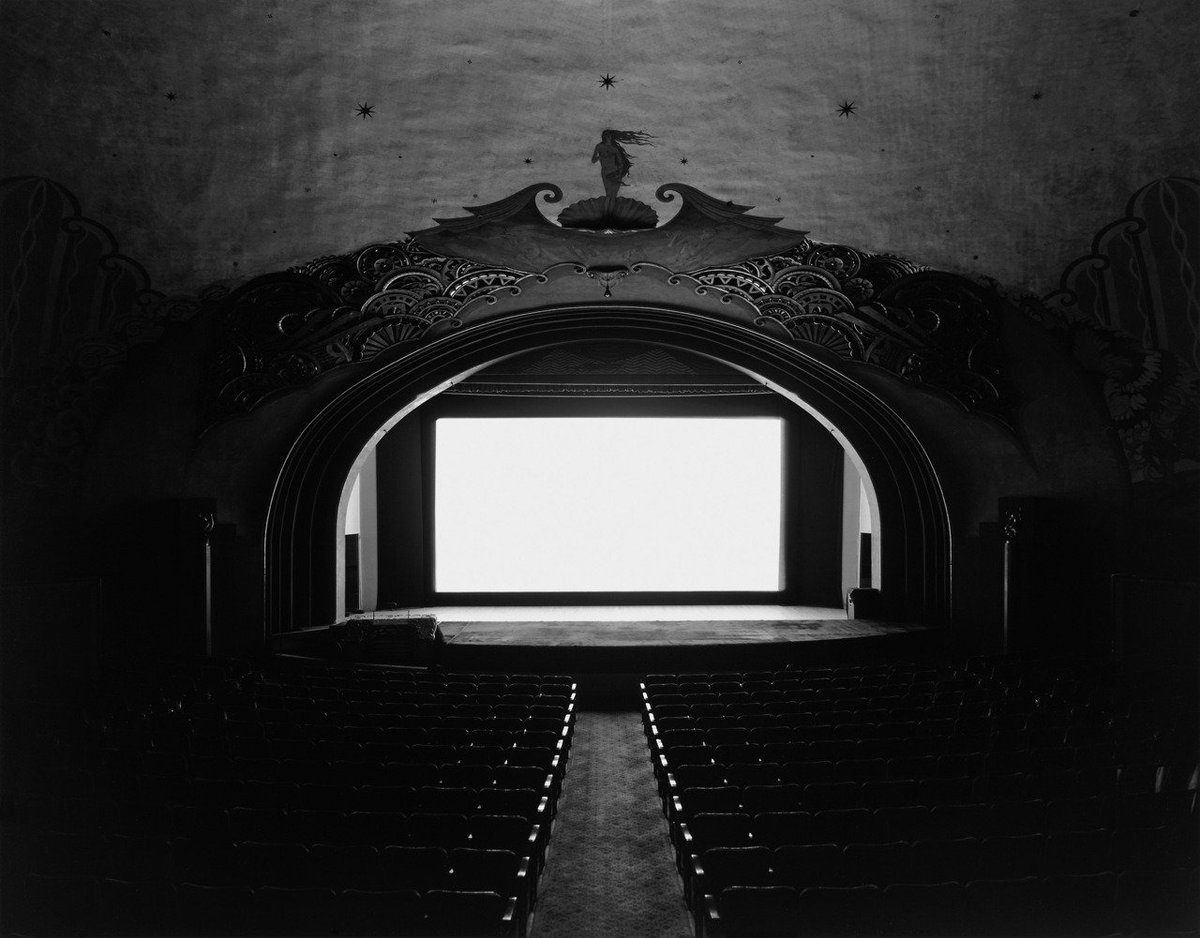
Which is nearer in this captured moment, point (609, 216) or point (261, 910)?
point (261, 910)

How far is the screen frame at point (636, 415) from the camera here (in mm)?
16547

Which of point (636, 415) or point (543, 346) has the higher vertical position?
point (543, 346)

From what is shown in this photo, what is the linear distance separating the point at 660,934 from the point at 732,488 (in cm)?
1229

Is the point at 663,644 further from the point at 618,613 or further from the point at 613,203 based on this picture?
the point at 613,203

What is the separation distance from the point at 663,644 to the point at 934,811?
8.00 metres

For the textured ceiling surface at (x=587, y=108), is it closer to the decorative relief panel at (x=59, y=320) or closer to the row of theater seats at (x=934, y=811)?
the decorative relief panel at (x=59, y=320)

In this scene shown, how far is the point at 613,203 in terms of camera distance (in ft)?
28.4

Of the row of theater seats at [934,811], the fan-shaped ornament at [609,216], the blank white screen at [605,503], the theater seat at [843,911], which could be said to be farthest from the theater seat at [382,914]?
the blank white screen at [605,503]

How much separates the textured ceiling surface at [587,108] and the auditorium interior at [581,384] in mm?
40

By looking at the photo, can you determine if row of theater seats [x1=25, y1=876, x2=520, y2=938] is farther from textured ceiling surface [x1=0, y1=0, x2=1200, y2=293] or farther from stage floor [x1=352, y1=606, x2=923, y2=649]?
stage floor [x1=352, y1=606, x2=923, y2=649]

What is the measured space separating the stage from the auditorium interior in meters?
0.08

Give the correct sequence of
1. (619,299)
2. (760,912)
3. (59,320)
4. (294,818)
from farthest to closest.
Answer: (619,299)
(59,320)
(294,818)
(760,912)

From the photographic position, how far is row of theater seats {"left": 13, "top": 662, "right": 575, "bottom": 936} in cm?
376

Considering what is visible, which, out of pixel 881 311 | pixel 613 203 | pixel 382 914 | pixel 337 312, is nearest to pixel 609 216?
pixel 613 203
